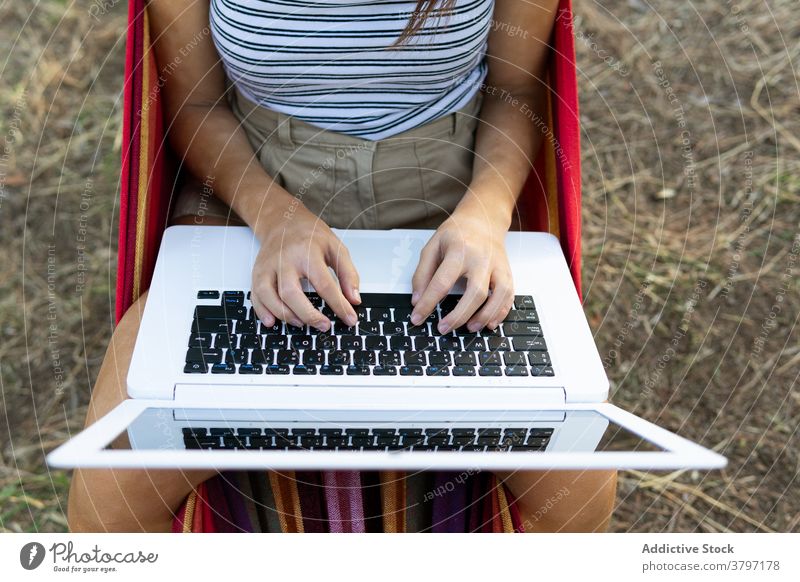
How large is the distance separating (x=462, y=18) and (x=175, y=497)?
1.67ft

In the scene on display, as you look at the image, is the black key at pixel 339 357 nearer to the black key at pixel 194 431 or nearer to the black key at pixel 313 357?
the black key at pixel 313 357

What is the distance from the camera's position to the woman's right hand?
2.06ft

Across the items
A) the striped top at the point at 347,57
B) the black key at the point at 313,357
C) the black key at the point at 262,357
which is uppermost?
the striped top at the point at 347,57

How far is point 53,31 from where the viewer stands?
156cm

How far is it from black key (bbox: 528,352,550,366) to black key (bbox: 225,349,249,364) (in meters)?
0.23

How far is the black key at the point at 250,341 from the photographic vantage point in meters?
0.62

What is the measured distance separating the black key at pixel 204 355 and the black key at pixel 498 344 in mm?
220

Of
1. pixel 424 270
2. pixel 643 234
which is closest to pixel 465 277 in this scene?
pixel 424 270

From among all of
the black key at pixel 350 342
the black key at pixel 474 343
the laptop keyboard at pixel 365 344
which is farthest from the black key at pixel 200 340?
the black key at pixel 474 343

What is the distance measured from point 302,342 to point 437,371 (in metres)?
0.11

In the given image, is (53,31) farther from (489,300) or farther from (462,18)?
(489,300)

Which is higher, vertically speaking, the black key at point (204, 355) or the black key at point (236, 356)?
the black key at point (204, 355)

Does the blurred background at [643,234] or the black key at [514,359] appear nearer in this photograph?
the black key at [514,359]
